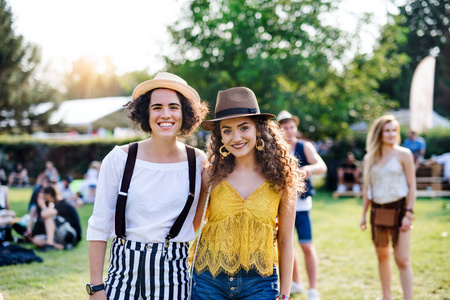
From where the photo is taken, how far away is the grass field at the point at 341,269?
15.7ft

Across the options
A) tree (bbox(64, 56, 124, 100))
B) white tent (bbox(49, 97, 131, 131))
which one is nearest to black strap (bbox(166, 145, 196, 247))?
white tent (bbox(49, 97, 131, 131))

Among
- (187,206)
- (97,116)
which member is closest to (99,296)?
(187,206)

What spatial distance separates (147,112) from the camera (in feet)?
8.58

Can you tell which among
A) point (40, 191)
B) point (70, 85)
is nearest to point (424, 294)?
point (40, 191)

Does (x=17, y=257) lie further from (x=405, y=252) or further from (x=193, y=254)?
(x=405, y=252)

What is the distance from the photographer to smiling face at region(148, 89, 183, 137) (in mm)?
2500

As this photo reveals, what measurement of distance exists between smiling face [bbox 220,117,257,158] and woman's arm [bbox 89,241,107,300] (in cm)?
101

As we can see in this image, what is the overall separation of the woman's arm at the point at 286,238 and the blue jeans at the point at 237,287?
16cm

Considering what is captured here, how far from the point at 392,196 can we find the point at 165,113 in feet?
9.79

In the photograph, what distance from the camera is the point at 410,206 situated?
4.22m

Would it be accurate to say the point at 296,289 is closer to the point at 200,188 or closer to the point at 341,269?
the point at 341,269

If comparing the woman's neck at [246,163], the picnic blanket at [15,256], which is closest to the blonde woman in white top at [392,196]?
the woman's neck at [246,163]

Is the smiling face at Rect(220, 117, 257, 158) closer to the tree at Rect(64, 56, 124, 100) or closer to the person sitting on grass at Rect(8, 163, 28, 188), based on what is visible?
the person sitting on grass at Rect(8, 163, 28, 188)

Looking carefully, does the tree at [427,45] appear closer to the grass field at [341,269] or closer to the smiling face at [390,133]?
the grass field at [341,269]
